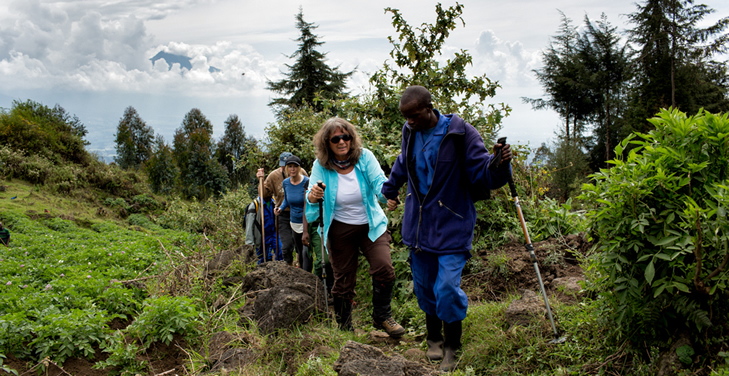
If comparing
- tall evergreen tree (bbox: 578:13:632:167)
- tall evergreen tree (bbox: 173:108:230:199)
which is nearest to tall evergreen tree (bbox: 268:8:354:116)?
tall evergreen tree (bbox: 173:108:230:199)

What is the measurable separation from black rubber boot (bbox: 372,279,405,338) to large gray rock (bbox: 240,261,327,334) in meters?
0.62

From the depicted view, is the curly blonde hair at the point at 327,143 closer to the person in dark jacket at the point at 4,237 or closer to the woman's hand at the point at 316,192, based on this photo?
the woman's hand at the point at 316,192

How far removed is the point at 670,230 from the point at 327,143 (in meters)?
2.72

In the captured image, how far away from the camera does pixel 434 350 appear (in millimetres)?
3559

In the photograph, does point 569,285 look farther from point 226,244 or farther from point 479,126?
point 226,244

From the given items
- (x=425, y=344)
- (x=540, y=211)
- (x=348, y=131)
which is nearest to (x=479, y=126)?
(x=540, y=211)

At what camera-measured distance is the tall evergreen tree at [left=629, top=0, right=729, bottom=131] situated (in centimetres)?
2411

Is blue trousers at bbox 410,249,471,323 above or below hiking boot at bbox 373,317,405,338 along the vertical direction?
above

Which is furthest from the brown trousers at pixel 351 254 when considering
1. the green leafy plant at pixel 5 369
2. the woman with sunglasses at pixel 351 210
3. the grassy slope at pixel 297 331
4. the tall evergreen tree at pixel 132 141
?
the tall evergreen tree at pixel 132 141

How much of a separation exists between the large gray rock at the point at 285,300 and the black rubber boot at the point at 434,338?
4.10 ft

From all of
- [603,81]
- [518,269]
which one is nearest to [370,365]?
[518,269]

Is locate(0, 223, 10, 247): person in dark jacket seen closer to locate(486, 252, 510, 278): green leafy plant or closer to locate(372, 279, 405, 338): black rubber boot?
locate(372, 279, 405, 338): black rubber boot

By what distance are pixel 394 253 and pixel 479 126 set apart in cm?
222

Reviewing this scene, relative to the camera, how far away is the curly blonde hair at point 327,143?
407 centimetres
